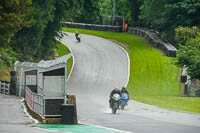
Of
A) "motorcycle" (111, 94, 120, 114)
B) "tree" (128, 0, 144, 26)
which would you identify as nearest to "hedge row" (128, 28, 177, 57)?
"tree" (128, 0, 144, 26)

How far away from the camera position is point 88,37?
81.1 meters

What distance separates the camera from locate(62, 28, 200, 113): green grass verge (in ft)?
140

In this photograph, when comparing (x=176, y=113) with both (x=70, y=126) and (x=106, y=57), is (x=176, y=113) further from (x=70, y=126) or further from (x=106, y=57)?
(x=106, y=57)

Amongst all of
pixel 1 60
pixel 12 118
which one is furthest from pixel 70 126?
pixel 1 60

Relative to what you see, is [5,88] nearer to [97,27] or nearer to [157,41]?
[157,41]

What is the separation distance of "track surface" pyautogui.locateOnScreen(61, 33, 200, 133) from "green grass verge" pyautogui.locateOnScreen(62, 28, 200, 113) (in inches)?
47.5

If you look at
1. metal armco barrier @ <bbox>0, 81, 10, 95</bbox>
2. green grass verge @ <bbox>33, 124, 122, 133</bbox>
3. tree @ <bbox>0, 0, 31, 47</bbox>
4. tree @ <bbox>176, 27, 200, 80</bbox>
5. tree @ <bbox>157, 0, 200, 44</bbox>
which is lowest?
green grass verge @ <bbox>33, 124, 122, 133</bbox>

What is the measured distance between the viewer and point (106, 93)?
48188 millimetres

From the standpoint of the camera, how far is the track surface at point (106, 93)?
25125 mm

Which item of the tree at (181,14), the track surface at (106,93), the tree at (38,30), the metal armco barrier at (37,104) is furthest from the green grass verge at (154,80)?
the metal armco barrier at (37,104)

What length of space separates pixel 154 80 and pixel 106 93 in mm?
8705

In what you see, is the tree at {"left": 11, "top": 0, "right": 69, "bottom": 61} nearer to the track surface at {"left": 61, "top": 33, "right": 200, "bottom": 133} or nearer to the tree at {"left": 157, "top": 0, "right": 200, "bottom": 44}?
the track surface at {"left": 61, "top": 33, "right": 200, "bottom": 133}

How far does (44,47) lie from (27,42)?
4478 mm

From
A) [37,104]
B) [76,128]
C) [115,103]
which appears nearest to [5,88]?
[115,103]
